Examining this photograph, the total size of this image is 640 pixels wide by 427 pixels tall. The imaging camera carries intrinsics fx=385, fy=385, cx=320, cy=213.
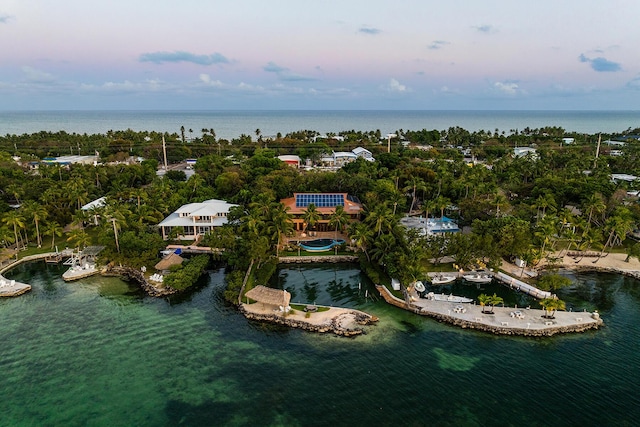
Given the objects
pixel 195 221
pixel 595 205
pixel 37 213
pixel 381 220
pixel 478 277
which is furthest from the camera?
pixel 195 221

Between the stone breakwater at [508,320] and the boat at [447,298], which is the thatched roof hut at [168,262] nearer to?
the stone breakwater at [508,320]

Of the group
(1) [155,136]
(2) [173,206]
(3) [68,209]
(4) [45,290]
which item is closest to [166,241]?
(2) [173,206]

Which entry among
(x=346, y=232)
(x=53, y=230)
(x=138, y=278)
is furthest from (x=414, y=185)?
(x=53, y=230)

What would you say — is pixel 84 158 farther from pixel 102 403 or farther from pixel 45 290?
pixel 102 403

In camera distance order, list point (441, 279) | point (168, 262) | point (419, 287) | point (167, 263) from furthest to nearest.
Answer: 1. point (168, 262)
2. point (167, 263)
3. point (441, 279)
4. point (419, 287)

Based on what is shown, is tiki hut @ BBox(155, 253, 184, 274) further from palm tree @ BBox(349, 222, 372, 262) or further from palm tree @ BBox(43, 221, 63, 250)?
palm tree @ BBox(349, 222, 372, 262)

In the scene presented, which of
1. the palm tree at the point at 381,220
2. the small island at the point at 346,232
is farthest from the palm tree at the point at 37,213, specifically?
the palm tree at the point at 381,220

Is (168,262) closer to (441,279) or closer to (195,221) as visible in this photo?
(195,221)
